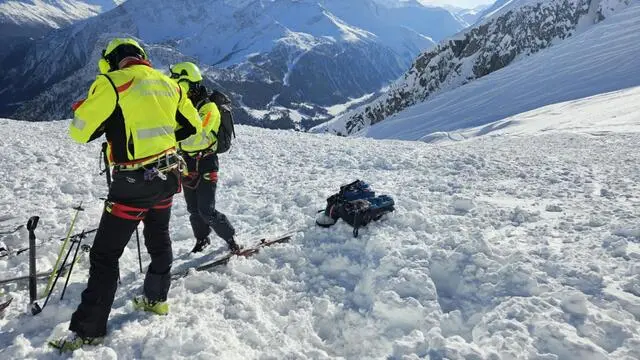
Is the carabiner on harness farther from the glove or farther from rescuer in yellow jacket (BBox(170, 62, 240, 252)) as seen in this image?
the glove

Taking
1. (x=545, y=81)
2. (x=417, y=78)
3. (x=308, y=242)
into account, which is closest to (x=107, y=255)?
(x=308, y=242)

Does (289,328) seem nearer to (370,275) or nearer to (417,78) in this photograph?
(370,275)

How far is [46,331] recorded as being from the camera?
494cm

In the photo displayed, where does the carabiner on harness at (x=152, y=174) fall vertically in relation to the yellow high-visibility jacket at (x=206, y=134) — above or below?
below

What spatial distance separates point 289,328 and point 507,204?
5705 mm

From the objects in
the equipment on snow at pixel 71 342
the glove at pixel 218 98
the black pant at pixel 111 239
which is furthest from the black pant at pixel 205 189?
the equipment on snow at pixel 71 342

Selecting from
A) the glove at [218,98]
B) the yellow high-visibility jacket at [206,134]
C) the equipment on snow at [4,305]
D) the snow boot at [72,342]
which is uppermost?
the glove at [218,98]

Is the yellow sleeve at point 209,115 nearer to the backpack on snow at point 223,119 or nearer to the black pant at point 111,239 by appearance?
the backpack on snow at point 223,119

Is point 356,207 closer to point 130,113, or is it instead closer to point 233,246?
point 233,246

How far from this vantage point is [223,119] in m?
7.02

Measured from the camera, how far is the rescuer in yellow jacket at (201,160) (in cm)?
661

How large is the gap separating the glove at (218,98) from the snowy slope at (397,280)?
2.23m

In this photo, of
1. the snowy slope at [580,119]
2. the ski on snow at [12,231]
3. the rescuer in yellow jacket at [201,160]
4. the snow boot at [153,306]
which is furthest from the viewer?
the snowy slope at [580,119]

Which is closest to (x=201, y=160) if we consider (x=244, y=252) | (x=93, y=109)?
(x=244, y=252)
